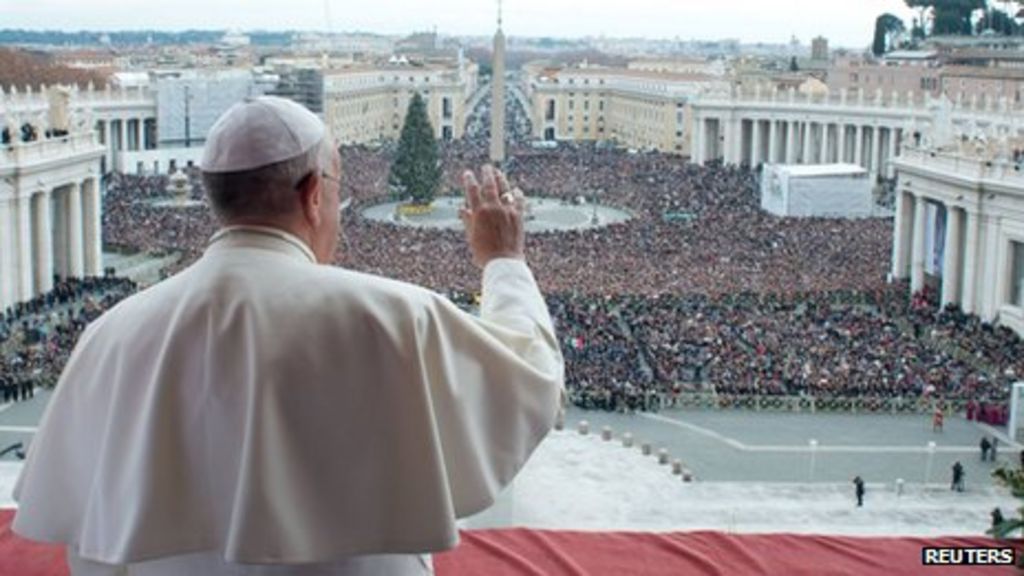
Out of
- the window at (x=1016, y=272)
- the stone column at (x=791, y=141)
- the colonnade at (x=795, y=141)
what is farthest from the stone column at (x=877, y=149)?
the window at (x=1016, y=272)

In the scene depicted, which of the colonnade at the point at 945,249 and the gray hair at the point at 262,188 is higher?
the gray hair at the point at 262,188

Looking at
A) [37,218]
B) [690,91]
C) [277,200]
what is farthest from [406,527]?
[690,91]

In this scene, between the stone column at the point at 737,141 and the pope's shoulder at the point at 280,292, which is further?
the stone column at the point at 737,141

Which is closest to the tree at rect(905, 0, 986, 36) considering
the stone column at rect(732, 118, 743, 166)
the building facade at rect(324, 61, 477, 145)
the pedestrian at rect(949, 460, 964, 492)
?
the stone column at rect(732, 118, 743, 166)

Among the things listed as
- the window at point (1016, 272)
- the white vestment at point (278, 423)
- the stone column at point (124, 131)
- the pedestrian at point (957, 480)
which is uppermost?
the white vestment at point (278, 423)

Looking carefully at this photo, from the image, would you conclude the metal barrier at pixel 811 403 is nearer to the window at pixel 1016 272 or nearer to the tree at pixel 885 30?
the window at pixel 1016 272

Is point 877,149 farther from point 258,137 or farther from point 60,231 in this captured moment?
point 258,137

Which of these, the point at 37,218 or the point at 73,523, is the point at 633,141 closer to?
the point at 37,218

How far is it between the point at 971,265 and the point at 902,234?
5.75 m

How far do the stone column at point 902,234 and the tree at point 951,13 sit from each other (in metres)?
60.5

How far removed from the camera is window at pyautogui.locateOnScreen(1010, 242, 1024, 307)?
116 ft

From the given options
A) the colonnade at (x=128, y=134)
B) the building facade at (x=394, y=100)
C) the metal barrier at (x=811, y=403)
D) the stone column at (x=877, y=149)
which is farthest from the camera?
the building facade at (x=394, y=100)

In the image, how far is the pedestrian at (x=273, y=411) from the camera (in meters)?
2.65

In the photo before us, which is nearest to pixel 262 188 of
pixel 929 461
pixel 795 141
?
pixel 929 461
